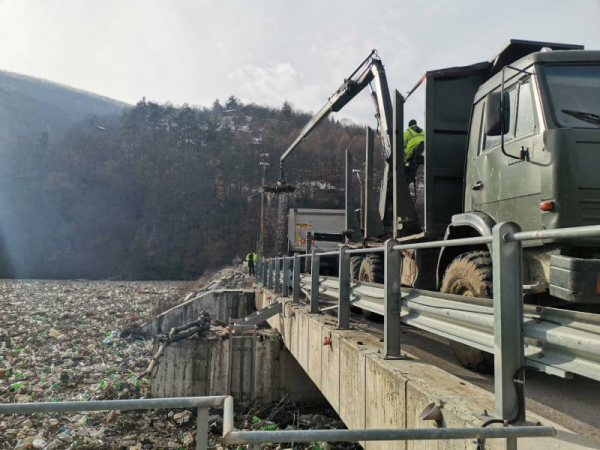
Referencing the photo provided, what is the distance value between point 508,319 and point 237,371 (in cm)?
794

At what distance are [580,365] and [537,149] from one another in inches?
86.4

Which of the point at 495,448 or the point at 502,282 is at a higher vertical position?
the point at 502,282

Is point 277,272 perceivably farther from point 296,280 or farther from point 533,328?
point 533,328

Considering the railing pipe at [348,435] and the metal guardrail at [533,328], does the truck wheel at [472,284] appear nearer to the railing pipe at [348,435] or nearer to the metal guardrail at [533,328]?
the metal guardrail at [533,328]

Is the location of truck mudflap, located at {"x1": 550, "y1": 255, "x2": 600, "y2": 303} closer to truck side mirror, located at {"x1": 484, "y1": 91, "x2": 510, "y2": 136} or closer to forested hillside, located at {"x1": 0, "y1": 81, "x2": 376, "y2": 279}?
truck side mirror, located at {"x1": 484, "y1": 91, "x2": 510, "y2": 136}

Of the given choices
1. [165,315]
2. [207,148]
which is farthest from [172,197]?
[165,315]

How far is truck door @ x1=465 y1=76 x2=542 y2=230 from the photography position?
11.1ft

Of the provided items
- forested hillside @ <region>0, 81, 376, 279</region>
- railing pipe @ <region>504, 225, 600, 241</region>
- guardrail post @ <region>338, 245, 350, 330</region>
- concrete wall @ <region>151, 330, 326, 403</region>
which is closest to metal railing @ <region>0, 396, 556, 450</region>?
railing pipe @ <region>504, 225, 600, 241</region>

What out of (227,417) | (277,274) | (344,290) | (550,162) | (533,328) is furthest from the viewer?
(277,274)

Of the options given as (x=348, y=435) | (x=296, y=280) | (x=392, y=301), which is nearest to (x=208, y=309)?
(x=296, y=280)

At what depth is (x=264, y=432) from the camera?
4.25ft

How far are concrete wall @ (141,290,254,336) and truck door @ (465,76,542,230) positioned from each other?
1051cm

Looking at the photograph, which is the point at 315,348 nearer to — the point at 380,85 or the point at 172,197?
the point at 380,85

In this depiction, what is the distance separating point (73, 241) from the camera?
192 ft
